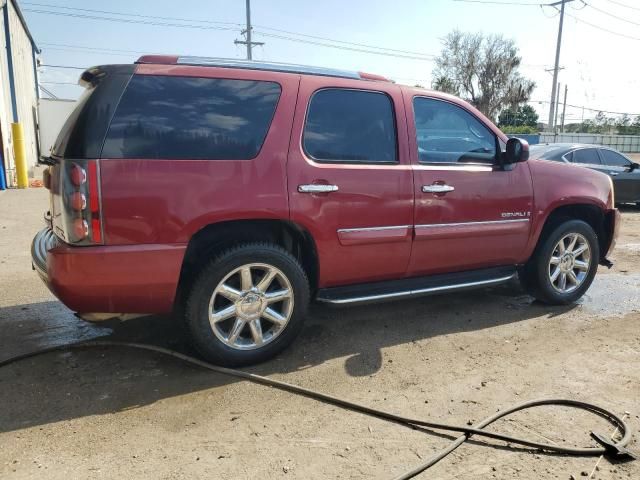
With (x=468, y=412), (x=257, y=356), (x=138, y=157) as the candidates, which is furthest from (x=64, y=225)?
(x=468, y=412)

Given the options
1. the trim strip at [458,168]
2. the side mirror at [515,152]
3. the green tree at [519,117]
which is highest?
the green tree at [519,117]

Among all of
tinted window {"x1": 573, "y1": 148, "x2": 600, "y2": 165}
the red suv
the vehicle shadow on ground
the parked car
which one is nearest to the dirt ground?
the vehicle shadow on ground

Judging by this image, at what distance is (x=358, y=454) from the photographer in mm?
2539

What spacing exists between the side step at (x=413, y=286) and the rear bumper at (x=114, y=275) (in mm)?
1150

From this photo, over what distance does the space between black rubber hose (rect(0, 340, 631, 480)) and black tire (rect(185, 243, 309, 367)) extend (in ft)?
0.42

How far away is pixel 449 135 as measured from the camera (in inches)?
167

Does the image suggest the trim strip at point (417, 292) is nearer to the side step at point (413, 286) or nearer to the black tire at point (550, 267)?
the side step at point (413, 286)

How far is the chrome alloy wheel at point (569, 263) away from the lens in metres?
4.83

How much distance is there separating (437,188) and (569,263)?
1852mm

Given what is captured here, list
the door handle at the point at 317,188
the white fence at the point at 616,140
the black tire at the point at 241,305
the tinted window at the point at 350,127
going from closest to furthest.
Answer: the black tire at the point at 241,305 → the door handle at the point at 317,188 → the tinted window at the point at 350,127 → the white fence at the point at 616,140

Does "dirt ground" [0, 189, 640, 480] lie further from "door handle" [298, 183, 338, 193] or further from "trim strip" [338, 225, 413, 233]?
"door handle" [298, 183, 338, 193]

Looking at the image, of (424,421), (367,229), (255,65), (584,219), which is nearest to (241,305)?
(367,229)

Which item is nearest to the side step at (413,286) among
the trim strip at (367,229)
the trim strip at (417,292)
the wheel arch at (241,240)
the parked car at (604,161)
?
the trim strip at (417,292)

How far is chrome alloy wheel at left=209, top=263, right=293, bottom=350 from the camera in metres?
3.33
